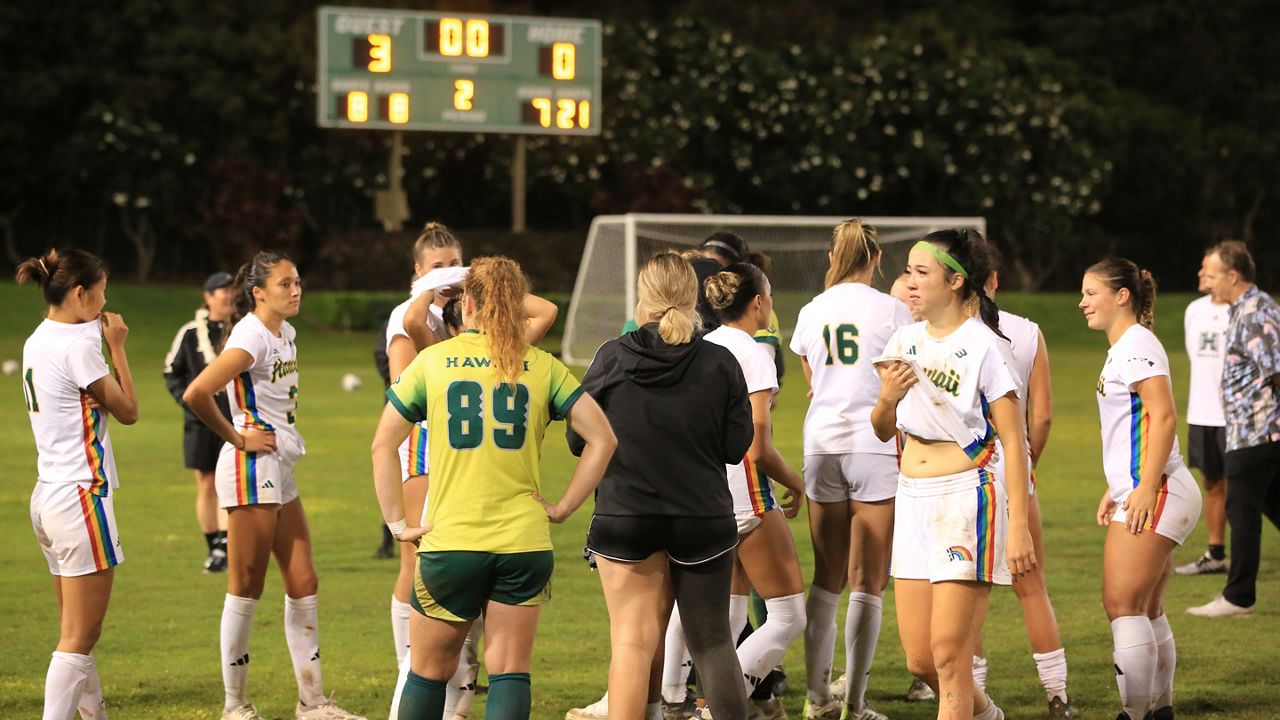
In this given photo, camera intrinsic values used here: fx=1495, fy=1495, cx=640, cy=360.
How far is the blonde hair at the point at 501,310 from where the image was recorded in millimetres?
4504

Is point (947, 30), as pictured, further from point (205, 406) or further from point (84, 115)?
point (205, 406)

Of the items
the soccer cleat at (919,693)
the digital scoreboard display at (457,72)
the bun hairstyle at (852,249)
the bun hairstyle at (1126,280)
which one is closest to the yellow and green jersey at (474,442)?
the bun hairstyle at (852,249)

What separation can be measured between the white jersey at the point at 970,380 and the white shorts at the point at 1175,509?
97 cm

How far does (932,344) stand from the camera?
4.89m

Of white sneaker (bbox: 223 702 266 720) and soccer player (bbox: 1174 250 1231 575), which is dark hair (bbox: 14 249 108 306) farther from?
soccer player (bbox: 1174 250 1231 575)

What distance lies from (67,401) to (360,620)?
3.29 metres

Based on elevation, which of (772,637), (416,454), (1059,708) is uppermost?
(416,454)

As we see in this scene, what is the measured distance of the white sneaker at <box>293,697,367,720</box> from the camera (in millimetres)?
6043

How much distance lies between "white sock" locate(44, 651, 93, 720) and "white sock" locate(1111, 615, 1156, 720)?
374 cm

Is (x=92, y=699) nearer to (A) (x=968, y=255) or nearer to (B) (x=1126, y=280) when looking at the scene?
(A) (x=968, y=255)

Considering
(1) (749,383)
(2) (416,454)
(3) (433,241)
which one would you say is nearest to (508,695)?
(1) (749,383)

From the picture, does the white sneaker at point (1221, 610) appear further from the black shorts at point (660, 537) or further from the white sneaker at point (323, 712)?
the white sneaker at point (323, 712)

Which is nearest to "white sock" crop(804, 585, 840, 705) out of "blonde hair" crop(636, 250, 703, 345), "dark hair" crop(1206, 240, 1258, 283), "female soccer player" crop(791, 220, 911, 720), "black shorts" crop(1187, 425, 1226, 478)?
"female soccer player" crop(791, 220, 911, 720)

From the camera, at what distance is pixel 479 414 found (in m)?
4.48
